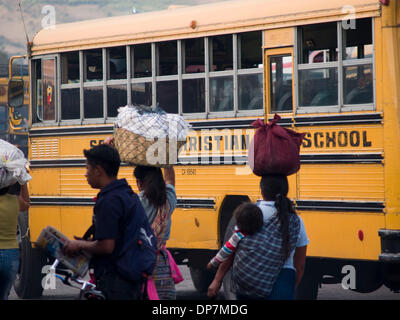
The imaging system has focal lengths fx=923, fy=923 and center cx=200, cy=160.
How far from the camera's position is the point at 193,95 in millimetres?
9570

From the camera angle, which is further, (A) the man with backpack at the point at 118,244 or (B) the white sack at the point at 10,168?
(B) the white sack at the point at 10,168

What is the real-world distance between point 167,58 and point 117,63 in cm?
73

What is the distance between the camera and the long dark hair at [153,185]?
5.63 metres

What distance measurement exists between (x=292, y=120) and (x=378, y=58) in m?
1.06

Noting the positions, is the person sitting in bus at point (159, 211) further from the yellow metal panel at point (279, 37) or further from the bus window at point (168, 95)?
the bus window at point (168, 95)

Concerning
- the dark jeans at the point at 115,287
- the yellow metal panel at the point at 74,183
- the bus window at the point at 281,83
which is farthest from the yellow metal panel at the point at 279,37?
the dark jeans at the point at 115,287

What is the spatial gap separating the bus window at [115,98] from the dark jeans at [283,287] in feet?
17.1

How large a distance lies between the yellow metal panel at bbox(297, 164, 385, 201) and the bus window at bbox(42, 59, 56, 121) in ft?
11.8

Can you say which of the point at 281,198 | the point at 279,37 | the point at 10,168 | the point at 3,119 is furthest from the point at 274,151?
the point at 3,119

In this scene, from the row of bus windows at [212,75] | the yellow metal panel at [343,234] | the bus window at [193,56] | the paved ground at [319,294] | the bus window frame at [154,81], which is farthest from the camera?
the paved ground at [319,294]

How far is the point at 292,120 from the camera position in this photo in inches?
344

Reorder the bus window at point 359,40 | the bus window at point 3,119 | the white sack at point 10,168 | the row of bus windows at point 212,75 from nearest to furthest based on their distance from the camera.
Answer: the white sack at point 10,168
the bus window at point 359,40
the row of bus windows at point 212,75
the bus window at point 3,119

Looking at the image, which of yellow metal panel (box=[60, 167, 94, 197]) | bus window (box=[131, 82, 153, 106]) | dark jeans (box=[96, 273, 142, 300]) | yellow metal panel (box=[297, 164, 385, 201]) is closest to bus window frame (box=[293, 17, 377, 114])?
yellow metal panel (box=[297, 164, 385, 201])
